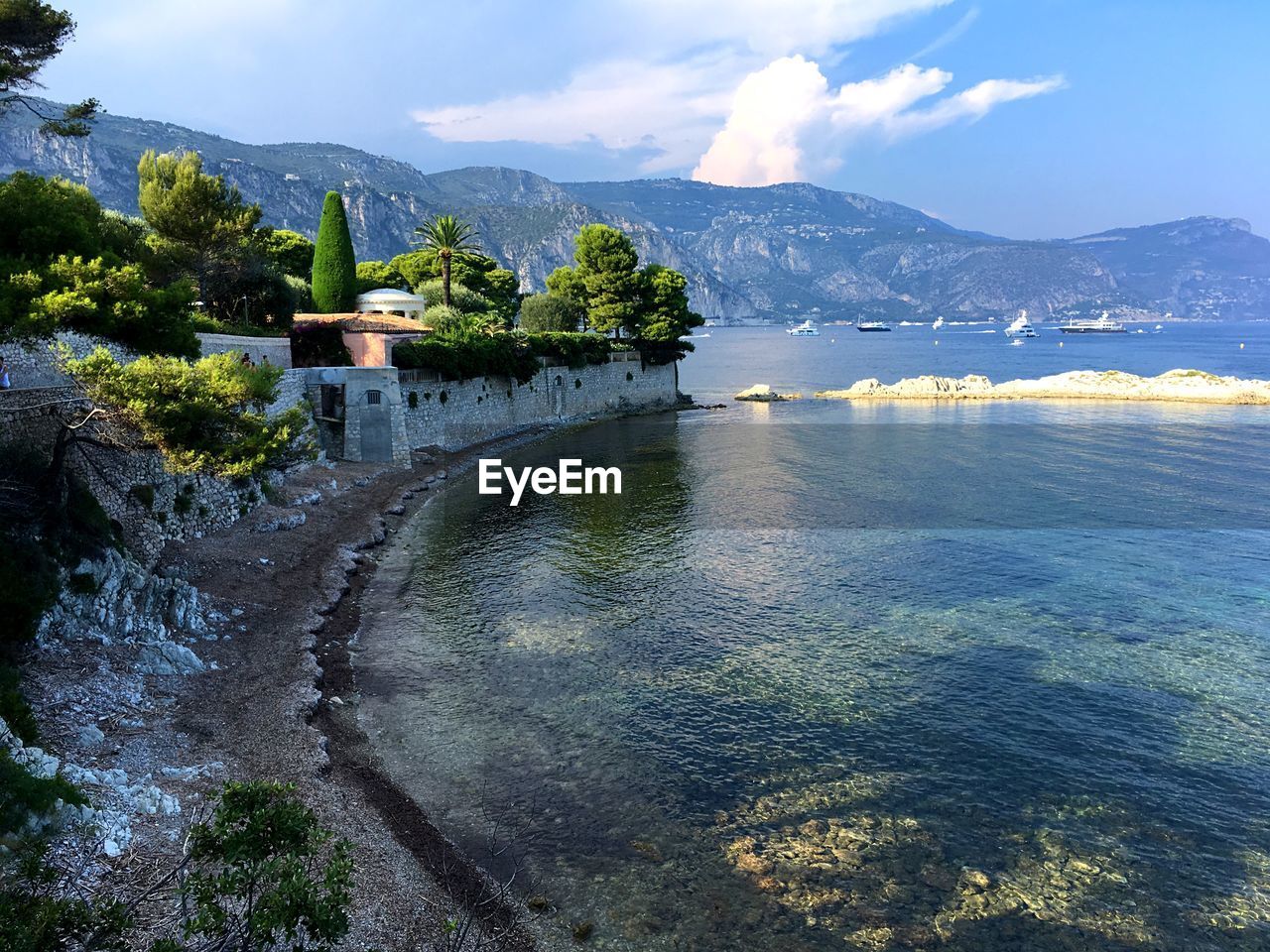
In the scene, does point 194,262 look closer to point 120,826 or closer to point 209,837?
point 120,826

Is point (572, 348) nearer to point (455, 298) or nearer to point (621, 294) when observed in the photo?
point (455, 298)

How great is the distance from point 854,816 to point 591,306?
7656 centimetres

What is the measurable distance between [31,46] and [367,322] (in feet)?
86.0

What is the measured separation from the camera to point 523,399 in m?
68.7

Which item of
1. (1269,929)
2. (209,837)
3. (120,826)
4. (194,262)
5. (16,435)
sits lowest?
(1269,929)

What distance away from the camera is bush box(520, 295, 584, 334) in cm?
8306

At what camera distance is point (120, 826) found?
45.0ft

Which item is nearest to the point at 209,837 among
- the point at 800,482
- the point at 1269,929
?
the point at 1269,929

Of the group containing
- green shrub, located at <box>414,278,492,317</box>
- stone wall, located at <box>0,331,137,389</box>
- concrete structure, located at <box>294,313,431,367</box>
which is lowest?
stone wall, located at <box>0,331,137,389</box>

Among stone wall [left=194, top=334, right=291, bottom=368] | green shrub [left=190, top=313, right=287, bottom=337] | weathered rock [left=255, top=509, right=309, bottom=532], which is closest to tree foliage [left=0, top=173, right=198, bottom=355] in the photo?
stone wall [left=194, top=334, right=291, bottom=368]

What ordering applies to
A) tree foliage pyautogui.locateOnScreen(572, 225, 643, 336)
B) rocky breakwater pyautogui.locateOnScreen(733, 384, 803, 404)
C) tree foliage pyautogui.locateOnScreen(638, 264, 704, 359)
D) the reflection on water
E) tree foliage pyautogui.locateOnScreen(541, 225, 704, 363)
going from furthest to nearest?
rocky breakwater pyautogui.locateOnScreen(733, 384, 803, 404) < tree foliage pyautogui.locateOnScreen(638, 264, 704, 359) < tree foliage pyautogui.locateOnScreen(541, 225, 704, 363) < tree foliage pyautogui.locateOnScreen(572, 225, 643, 336) < the reflection on water

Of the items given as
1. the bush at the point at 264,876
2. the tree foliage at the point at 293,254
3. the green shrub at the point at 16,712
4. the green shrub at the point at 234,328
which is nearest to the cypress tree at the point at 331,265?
the tree foliage at the point at 293,254

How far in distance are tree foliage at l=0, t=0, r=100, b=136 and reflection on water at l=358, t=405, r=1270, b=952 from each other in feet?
65.9

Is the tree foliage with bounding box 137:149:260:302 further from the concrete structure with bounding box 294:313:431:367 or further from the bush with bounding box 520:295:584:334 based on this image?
the bush with bounding box 520:295:584:334
